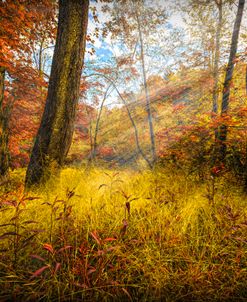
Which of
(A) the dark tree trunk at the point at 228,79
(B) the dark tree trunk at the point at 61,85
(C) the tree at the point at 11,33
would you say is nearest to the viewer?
(B) the dark tree trunk at the point at 61,85

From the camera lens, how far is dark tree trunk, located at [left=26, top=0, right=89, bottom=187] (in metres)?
2.52

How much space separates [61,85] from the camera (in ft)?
8.37

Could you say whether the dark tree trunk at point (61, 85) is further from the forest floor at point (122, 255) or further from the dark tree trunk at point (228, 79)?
the dark tree trunk at point (228, 79)

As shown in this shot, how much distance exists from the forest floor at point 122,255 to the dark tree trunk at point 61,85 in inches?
34.6

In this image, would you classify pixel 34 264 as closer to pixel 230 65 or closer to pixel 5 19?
pixel 5 19

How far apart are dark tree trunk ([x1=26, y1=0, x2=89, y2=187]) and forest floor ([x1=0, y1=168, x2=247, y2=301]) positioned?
34.6 inches

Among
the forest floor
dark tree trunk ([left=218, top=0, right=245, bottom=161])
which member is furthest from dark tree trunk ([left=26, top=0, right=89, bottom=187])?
dark tree trunk ([left=218, top=0, right=245, bottom=161])

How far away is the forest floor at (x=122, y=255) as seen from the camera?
0.90m

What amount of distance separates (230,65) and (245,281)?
17.2 ft

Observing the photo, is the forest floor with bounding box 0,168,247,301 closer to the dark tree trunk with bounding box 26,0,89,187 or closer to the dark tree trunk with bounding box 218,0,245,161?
the dark tree trunk with bounding box 26,0,89,187

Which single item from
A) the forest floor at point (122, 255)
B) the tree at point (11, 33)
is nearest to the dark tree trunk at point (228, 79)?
the forest floor at point (122, 255)

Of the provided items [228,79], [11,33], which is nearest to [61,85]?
[11,33]

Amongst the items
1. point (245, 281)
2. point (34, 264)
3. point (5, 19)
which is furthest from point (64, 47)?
point (245, 281)

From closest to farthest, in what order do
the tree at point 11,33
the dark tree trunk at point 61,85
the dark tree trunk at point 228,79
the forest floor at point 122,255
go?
the forest floor at point 122,255
the dark tree trunk at point 61,85
the tree at point 11,33
the dark tree trunk at point 228,79
